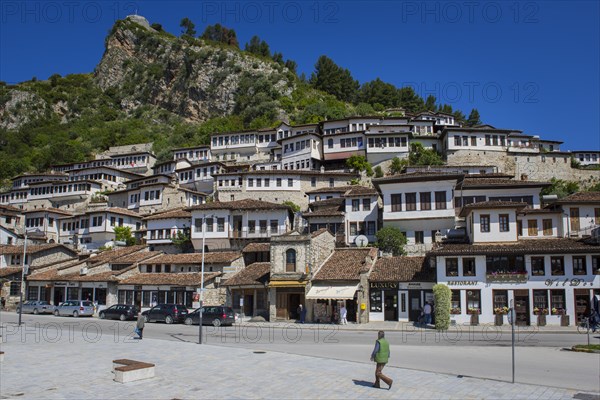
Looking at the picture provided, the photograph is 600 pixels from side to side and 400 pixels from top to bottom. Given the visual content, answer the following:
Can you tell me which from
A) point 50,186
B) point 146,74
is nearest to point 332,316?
point 50,186

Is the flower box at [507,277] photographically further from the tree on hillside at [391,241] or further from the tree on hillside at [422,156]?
the tree on hillside at [422,156]

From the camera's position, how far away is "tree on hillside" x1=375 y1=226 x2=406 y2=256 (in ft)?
163

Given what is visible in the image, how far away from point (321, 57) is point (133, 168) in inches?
2757

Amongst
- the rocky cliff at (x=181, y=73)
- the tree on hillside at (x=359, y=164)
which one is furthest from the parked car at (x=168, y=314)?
the rocky cliff at (x=181, y=73)

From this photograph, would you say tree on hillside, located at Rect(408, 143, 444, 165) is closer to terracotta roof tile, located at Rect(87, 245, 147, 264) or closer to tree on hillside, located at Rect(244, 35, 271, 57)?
terracotta roof tile, located at Rect(87, 245, 147, 264)

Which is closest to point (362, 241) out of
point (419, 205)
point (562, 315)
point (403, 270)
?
point (419, 205)

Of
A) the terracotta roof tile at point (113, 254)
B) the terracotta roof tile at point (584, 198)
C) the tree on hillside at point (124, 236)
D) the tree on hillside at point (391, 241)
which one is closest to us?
the terracotta roof tile at point (584, 198)

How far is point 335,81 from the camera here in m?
143

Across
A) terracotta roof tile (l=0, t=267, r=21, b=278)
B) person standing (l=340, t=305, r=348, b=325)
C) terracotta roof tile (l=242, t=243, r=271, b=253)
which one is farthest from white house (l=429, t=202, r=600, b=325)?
terracotta roof tile (l=0, t=267, r=21, b=278)

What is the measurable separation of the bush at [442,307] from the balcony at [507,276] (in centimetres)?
399

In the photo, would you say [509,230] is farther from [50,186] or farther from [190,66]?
[190,66]

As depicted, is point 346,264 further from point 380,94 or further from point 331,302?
point 380,94

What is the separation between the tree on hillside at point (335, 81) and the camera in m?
142

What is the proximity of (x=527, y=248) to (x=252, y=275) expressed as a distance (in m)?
23.0
